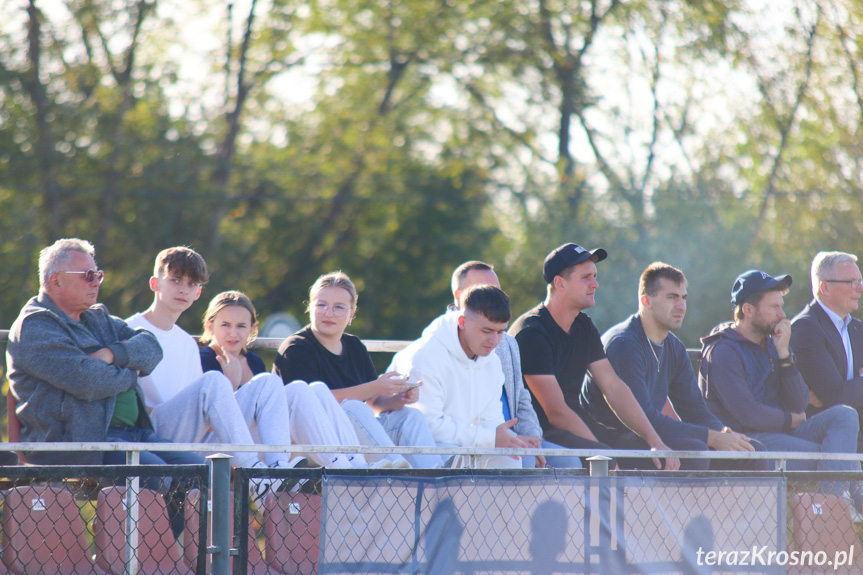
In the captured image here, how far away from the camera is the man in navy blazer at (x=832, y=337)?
6.28 metres

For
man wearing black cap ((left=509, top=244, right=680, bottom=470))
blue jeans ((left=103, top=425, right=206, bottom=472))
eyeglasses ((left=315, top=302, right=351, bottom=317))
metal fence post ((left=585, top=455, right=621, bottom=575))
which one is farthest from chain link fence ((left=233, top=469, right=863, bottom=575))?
eyeglasses ((left=315, top=302, right=351, bottom=317))

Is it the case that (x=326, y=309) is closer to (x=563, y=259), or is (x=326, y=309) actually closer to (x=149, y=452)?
(x=149, y=452)

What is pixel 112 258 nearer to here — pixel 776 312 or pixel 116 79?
pixel 116 79

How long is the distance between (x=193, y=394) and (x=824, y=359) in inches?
156

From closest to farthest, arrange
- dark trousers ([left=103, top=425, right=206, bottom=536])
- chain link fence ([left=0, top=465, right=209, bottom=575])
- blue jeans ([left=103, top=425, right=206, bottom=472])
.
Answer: chain link fence ([left=0, top=465, right=209, bottom=575])
dark trousers ([left=103, top=425, right=206, bottom=536])
blue jeans ([left=103, top=425, right=206, bottom=472])

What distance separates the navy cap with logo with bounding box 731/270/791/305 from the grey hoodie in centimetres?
378

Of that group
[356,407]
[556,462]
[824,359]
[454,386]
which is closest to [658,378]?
[556,462]

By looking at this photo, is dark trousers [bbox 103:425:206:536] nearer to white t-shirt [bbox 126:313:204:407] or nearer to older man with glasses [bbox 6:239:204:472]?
older man with glasses [bbox 6:239:204:472]

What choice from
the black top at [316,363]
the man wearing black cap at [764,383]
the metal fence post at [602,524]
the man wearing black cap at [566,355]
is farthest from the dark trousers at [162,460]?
the man wearing black cap at [764,383]

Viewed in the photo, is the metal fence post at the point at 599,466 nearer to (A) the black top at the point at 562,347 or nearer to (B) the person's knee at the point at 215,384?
(A) the black top at the point at 562,347

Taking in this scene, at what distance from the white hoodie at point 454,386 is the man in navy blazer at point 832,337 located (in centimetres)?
222

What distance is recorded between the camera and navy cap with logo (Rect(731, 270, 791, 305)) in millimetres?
6262

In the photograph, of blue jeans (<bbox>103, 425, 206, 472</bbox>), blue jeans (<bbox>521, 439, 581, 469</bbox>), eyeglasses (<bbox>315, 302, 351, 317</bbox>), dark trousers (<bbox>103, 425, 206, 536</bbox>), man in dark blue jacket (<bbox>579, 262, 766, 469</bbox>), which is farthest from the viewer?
man in dark blue jacket (<bbox>579, 262, 766, 469</bbox>)

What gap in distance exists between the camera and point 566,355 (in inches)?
230
